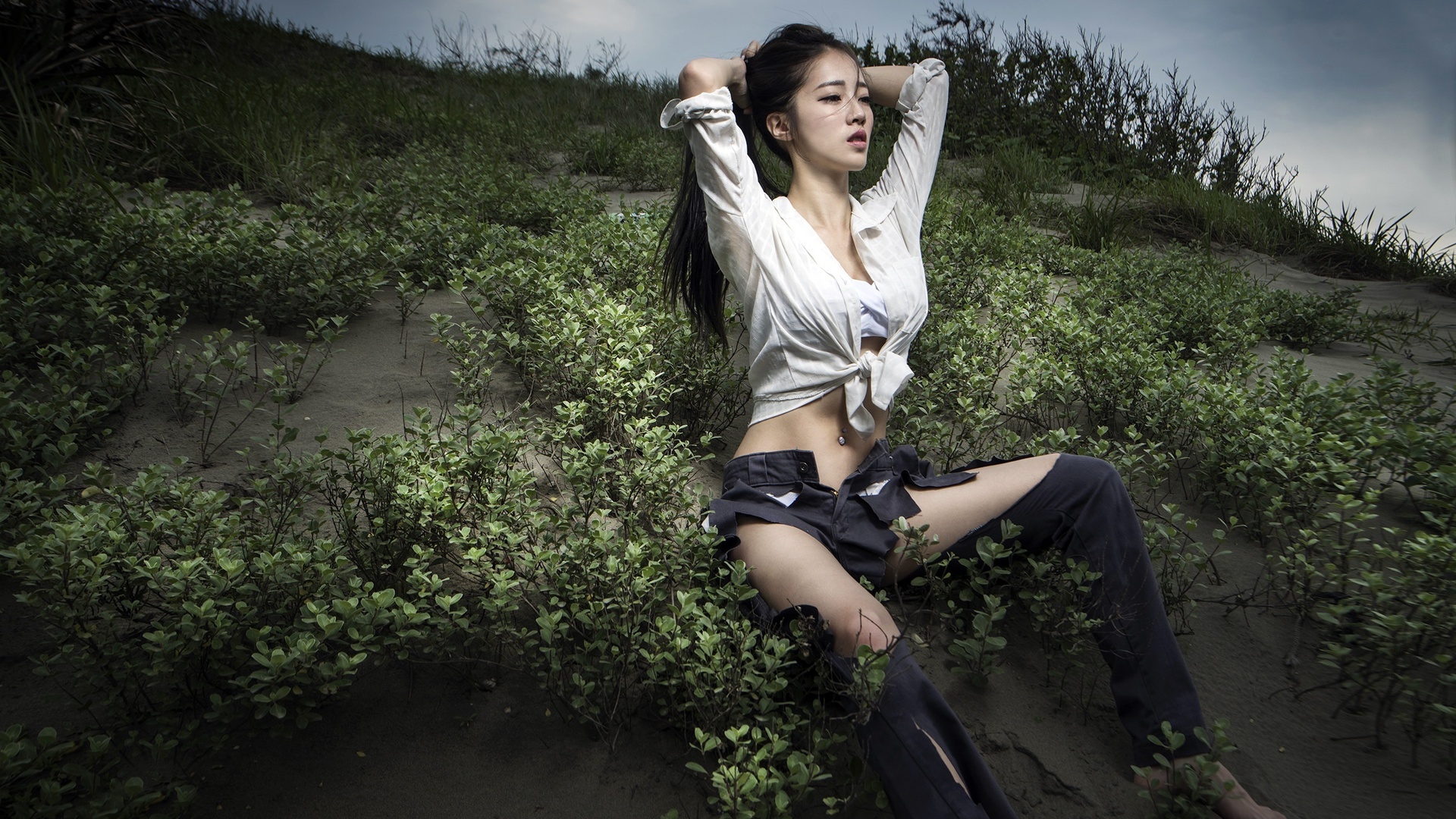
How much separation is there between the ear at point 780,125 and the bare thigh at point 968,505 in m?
1.53

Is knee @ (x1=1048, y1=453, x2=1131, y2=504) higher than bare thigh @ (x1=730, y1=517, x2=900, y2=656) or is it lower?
higher

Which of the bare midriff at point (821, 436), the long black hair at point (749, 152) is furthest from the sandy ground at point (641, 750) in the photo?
the long black hair at point (749, 152)

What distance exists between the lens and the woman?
7.43 ft

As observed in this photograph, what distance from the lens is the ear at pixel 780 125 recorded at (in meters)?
3.35

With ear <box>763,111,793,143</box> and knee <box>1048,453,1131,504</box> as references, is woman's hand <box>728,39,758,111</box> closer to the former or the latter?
ear <box>763,111,793,143</box>

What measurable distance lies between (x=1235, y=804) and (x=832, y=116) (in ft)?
8.31

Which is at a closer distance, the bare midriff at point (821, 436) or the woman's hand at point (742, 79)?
the bare midriff at point (821, 436)

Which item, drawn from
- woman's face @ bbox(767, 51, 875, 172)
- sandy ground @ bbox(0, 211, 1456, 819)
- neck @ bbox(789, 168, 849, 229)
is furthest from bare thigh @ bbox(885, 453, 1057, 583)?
woman's face @ bbox(767, 51, 875, 172)

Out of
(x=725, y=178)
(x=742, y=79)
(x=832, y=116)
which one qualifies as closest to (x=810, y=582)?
(x=725, y=178)

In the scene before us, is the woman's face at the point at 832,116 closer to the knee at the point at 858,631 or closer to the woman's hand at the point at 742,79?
the woman's hand at the point at 742,79

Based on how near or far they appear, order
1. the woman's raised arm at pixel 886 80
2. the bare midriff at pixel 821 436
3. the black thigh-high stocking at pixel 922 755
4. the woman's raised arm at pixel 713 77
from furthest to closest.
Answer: the woman's raised arm at pixel 886 80 → the woman's raised arm at pixel 713 77 → the bare midriff at pixel 821 436 → the black thigh-high stocking at pixel 922 755

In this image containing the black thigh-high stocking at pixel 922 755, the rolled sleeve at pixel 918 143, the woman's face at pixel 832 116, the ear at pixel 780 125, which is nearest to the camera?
the black thigh-high stocking at pixel 922 755

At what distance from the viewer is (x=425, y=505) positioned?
→ 2.79 meters

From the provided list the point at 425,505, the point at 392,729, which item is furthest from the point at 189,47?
the point at 392,729
